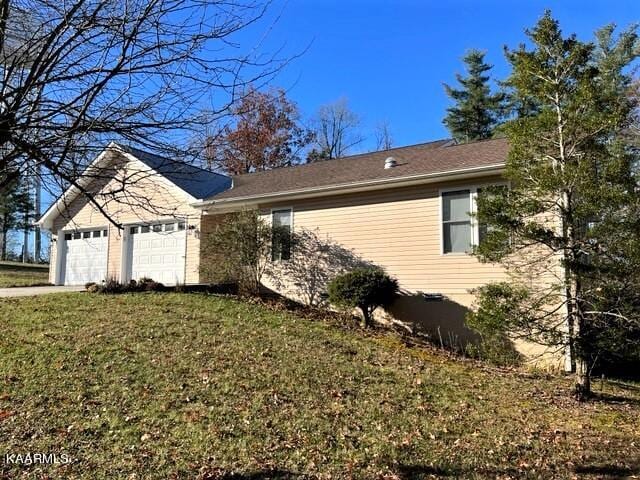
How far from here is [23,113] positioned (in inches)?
138

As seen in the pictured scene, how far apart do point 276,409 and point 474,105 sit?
93.4 ft

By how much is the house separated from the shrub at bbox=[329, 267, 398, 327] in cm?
74

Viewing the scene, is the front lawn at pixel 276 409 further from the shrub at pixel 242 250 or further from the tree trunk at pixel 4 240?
the tree trunk at pixel 4 240

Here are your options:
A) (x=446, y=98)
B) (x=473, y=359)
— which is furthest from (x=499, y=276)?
(x=446, y=98)

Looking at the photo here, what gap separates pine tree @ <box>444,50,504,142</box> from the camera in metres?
30.7

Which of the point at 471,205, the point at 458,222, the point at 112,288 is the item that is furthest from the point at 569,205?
the point at 112,288

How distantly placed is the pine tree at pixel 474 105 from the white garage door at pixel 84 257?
21156mm

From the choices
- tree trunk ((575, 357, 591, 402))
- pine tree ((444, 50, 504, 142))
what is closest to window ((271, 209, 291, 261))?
tree trunk ((575, 357, 591, 402))

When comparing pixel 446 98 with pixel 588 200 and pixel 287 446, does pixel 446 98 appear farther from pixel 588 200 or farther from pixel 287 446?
pixel 287 446

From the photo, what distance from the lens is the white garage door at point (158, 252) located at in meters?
16.1

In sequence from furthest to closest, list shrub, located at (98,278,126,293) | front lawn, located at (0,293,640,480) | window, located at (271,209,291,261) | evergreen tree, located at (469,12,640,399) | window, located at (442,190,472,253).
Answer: window, located at (271,209,291,261) < shrub, located at (98,278,126,293) < window, located at (442,190,472,253) < evergreen tree, located at (469,12,640,399) < front lawn, located at (0,293,640,480)

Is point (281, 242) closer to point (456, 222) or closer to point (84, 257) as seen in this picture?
point (456, 222)

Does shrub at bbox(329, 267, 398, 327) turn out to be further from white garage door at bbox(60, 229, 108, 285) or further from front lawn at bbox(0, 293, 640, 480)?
white garage door at bbox(60, 229, 108, 285)

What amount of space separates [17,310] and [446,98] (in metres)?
27.6
